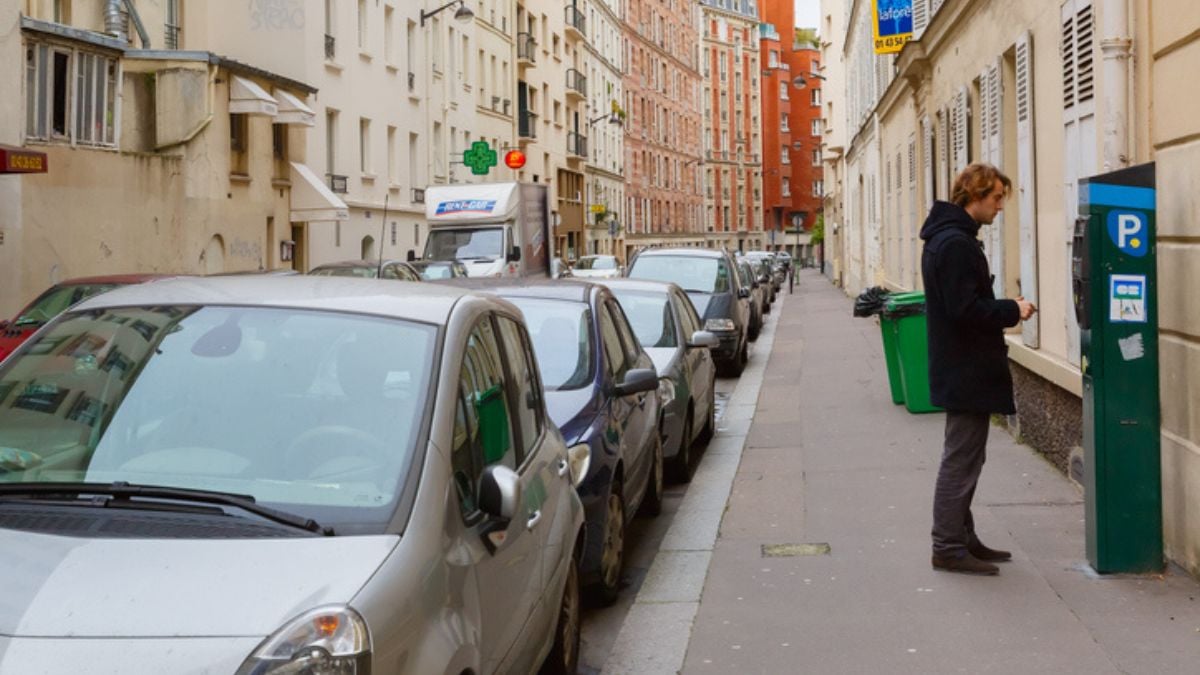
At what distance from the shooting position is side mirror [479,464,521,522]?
420cm

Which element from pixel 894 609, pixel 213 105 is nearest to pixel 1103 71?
pixel 894 609

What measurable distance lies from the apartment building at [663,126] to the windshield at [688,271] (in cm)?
6669

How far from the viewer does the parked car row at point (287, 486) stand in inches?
132

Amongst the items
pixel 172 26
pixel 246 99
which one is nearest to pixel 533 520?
pixel 246 99

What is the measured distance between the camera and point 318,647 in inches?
129

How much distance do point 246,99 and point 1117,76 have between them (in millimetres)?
24629

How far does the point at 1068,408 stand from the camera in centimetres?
983

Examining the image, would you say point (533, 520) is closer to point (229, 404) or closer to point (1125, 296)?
point (229, 404)

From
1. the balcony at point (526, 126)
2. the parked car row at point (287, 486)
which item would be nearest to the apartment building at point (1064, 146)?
the parked car row at point (287, 486)

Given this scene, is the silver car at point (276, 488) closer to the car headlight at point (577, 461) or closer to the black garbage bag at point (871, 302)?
the car headlight at point (577, 461)

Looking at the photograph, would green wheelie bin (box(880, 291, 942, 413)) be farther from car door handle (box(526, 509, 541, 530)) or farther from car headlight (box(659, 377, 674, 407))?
car door handle (box(526, 509, 541, 530))

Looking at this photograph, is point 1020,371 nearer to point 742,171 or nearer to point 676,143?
point 676,143

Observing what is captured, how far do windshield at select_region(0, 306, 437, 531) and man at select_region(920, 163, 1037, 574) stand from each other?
131 inches

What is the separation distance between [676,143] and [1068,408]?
98.2 meters
